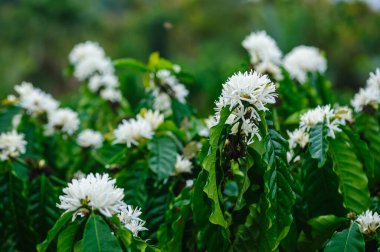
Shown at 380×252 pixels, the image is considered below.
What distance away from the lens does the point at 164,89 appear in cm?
229

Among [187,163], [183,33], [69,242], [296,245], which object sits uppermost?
[183,33]

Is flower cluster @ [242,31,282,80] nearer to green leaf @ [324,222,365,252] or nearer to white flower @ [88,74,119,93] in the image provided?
white flower @ [88,74,119,93]

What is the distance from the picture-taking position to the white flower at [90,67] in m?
2.73

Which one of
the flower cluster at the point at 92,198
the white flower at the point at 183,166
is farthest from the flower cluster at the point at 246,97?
the white flower at the point at 183,166

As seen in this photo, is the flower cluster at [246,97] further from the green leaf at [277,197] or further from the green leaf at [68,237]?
the green leaf at [68,237]

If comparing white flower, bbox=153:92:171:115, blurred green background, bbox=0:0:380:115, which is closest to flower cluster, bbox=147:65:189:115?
white flower, bbox=153:92:171:115

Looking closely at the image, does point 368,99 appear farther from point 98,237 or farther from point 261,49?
point 98,237

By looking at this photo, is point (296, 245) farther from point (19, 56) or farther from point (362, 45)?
point (19, 56)

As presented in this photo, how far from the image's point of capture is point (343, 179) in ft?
5.08

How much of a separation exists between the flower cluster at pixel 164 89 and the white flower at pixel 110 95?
43cm

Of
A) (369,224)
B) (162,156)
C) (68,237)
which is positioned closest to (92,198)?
(68,237)

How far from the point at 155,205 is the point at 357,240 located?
718mm

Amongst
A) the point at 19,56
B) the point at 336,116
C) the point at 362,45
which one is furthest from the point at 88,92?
the point at 19,56

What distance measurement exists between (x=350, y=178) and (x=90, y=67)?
63.0 inches
